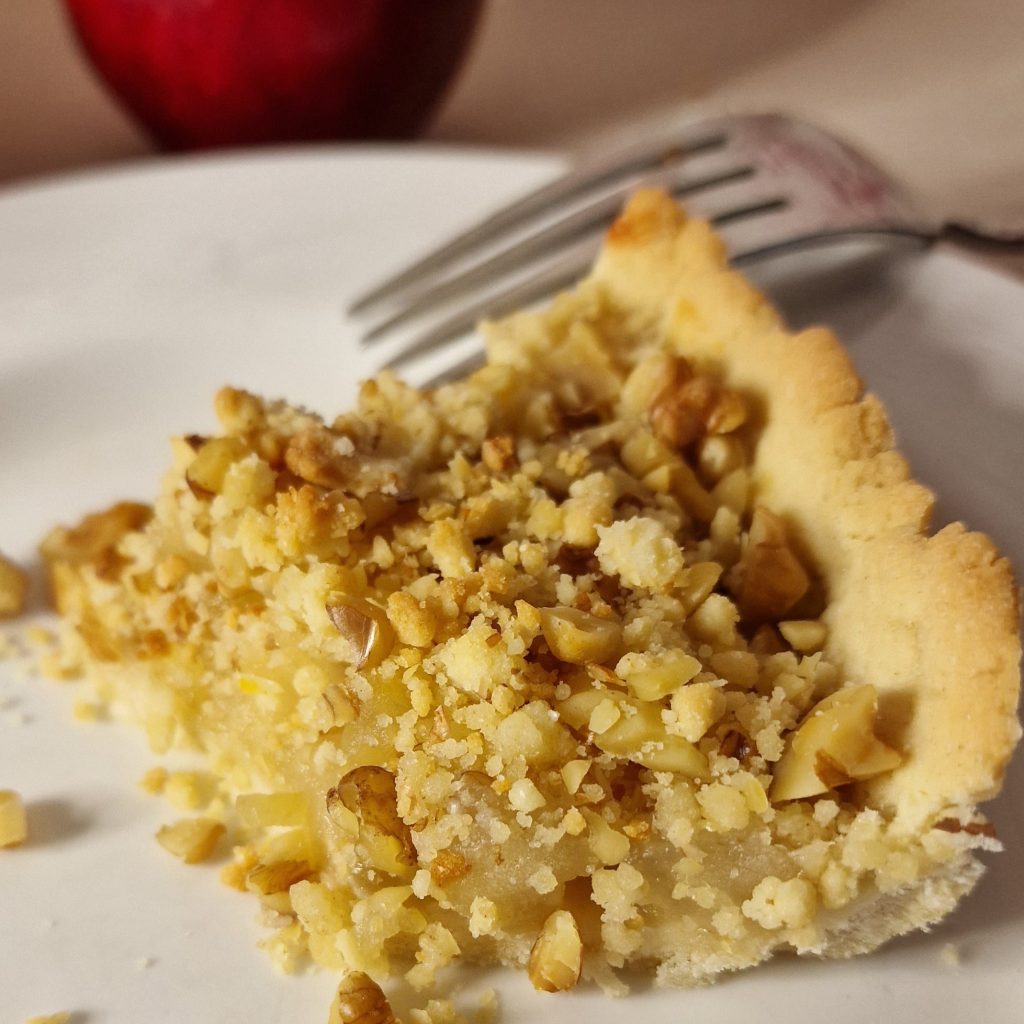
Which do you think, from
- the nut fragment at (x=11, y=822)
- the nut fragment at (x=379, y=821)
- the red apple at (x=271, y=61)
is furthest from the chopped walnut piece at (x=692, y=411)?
the red apple at (x=271, y=61)

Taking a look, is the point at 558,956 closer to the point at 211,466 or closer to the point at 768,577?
the point at 768,577

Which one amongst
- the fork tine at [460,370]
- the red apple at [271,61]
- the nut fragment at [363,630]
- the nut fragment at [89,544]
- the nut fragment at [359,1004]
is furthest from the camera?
the red apple at [271,61]

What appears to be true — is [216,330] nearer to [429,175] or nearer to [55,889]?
[429,175]

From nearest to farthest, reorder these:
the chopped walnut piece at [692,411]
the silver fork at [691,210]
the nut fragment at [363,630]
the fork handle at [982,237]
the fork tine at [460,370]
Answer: the nut fragment at [363,630], the chopped walnut piece at [692,411], the fork tine at [460,370], the silver fork at [691,210], the fork handle at [982,237]

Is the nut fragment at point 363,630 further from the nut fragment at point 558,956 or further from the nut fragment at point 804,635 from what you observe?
the nut fragment at point 804,635

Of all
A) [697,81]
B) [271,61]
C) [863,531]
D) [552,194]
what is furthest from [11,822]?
[697,81]
